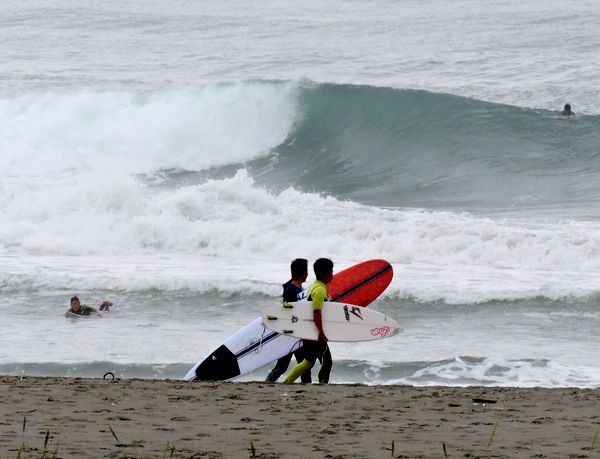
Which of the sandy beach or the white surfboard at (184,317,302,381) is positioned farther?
the white surfboard at (184,317,302,381)

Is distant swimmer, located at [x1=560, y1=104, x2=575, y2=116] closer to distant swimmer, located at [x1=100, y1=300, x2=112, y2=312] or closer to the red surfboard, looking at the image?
distant swimmer, located at [x1=100, y1=300, x2=112, y2=312]

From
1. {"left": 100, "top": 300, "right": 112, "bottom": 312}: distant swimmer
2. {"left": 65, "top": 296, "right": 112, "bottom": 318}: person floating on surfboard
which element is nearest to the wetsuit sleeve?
{"left": 65, "top": 296, "right": 112, "bottom": 318}: person floating on surfboard

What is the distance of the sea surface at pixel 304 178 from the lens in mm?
10180

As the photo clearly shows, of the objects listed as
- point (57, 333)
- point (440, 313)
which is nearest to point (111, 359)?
point (57, 333)

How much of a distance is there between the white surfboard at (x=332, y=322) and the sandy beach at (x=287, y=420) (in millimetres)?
505

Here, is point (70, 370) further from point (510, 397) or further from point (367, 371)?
point (510, 397)

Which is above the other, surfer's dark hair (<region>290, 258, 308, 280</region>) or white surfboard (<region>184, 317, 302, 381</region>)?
surfer's dark hair (<region>290, 258, 308, 280</region>)

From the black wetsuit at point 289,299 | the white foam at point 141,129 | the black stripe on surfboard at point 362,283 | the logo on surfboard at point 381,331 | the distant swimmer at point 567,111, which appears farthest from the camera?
the white foam at point 141,129

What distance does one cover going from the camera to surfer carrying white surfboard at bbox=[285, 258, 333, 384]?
6840 mm

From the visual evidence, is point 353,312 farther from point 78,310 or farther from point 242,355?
point 78,310

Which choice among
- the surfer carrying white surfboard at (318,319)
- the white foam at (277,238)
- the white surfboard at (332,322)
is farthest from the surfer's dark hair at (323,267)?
the white foam at (277,238)

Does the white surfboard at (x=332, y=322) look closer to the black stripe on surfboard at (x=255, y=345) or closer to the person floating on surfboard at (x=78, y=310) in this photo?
the black stripe on surfboard at (x=255, y=345)

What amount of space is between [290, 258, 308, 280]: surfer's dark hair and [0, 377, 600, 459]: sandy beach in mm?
770

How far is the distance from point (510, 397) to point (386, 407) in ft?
2.92
